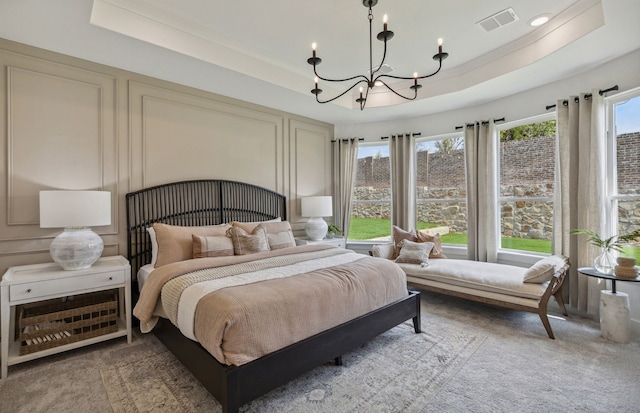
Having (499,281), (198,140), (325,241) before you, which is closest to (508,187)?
(499,281)

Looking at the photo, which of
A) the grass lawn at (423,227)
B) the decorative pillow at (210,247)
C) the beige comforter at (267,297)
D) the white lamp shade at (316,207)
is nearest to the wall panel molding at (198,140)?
the white lamp shade at (316,207)

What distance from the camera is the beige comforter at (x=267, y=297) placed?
5.80 feet

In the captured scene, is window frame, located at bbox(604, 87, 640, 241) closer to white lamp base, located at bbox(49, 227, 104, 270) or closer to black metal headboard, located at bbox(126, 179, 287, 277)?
black metal headboard, located at bbox(126, 179, 287, 277)

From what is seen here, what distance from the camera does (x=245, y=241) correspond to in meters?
3.26

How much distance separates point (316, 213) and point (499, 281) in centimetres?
252

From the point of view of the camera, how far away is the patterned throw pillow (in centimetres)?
300

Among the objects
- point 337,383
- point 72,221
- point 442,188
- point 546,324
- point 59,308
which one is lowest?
point 337,383

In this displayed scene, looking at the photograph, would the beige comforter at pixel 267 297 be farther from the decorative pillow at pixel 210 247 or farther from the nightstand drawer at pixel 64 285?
the nightstand drawer at pixel 64 285

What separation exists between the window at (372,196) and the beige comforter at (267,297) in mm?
2574

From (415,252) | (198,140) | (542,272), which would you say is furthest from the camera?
(415,252)

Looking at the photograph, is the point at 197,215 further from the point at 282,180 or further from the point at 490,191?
the point at 490,191

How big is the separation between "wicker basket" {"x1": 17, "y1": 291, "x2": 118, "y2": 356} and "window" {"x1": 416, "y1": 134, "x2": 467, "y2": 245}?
14.4 feet

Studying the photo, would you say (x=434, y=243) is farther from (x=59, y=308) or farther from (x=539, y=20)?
(x=59, y=308)

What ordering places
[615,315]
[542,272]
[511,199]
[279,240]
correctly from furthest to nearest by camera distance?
[511,199], [279,240], [542,272], [615,315]
